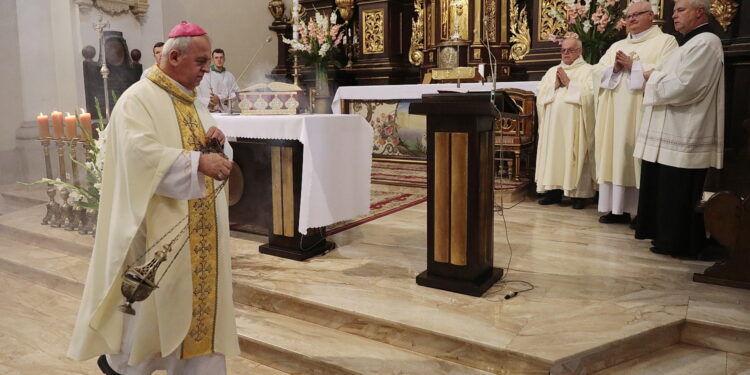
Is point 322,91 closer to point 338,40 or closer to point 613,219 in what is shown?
point 338,40

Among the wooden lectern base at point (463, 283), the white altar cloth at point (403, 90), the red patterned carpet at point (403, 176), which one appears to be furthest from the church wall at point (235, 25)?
the wooden lectern base at point (463, 283)

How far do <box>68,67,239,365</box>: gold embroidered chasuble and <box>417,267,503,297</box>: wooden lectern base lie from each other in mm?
1508

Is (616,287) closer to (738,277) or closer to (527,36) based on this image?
(738,277)

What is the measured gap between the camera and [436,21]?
823 centimetres

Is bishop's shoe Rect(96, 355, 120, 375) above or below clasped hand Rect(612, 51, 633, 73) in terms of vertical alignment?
below

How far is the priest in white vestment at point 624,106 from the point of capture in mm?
4879

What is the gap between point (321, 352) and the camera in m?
3.10

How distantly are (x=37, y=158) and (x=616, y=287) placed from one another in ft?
25.5

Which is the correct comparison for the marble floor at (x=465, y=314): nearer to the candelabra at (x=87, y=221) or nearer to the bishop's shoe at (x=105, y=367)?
the candelabra at (x=87, y=221)

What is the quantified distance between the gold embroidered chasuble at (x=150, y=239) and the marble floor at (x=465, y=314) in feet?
2.85

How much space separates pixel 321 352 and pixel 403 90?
16.4 feet

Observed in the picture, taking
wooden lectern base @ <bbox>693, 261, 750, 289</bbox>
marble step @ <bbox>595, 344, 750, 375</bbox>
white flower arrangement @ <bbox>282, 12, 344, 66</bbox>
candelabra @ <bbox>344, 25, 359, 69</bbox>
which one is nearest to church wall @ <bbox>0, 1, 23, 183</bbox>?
white flower arrangement @ <bbox>282, 12, 344, 66</bbox>

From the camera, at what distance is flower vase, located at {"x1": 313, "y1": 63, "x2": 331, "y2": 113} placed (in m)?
9.12

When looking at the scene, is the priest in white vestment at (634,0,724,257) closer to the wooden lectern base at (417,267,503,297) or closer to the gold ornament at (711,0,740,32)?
the wooden lectern base at (417,267,503,297)
